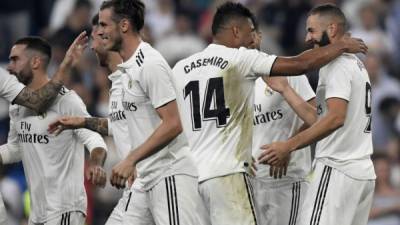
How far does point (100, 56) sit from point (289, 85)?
5.71 feet

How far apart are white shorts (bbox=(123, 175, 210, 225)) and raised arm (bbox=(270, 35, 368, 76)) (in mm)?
1089

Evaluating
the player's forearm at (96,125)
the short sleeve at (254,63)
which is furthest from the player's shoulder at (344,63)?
the player's forearm at (96,125)

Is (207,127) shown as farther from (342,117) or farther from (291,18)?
(291,18)

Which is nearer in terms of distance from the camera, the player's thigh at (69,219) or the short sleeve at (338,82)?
the short sleeve at (338,82)

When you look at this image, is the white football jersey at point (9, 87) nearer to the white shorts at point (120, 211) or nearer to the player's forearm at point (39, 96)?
the player's forearm at point (39, 96)

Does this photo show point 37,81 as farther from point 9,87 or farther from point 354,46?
point 354,46

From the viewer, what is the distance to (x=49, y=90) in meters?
12.4

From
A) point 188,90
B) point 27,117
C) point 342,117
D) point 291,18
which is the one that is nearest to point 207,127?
point 188,90

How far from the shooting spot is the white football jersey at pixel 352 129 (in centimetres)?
1159

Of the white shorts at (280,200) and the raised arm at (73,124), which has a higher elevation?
the raised arm at (73,124)

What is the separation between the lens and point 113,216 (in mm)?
12586

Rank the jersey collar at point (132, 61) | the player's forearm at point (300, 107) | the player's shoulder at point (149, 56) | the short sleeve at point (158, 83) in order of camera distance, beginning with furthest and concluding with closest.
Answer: the player's forearm at point (300, 107)
the jersey collar at point (132, 61)
the player's shoulder at point (149, 56)
the short sleeve at point (158, 83)

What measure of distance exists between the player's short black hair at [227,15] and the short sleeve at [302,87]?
113 centimetres

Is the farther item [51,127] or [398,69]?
[398,69]
